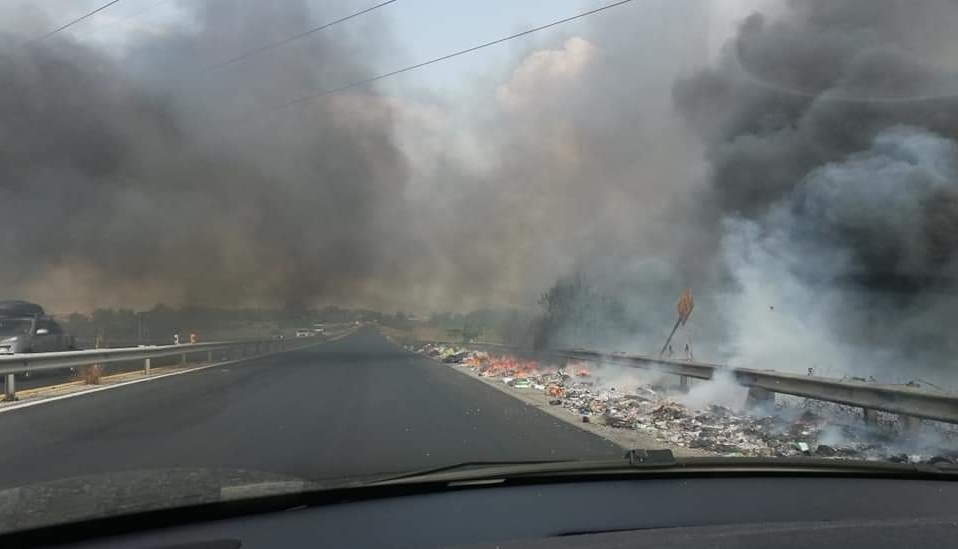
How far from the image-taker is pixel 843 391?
832 centimetres

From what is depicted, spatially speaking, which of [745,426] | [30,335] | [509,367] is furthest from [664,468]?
[509,367]

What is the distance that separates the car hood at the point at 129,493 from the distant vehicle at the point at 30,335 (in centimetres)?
1497

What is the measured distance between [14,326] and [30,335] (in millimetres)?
529

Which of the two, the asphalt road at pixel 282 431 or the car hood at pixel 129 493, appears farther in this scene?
the asphalt road at pixel 282 431

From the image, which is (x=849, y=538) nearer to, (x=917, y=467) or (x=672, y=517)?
(x=672, y=517)

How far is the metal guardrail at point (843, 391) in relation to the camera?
22.8 feet

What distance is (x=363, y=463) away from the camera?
19.6 ft

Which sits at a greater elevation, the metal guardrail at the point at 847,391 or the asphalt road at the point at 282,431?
the metal guardrail at the point at 847,391

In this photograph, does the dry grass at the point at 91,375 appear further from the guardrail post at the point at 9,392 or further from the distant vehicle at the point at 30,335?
the guardrail post at the point at 9,392

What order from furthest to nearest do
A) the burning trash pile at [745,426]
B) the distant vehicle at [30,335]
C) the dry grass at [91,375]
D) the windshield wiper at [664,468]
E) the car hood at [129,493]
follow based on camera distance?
the distant vehicle at [30,335] < the dry grass at [91,375] < the burning trash pile at [745,426] < the windshield wiper at [664,468] < the car hood at [129,493]

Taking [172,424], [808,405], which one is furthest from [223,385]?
[808,405]

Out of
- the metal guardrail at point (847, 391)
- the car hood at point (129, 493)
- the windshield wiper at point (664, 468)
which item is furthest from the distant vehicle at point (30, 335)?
the windshield wiper at point (664, 468)

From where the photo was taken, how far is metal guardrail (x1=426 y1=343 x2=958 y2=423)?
22.8ft

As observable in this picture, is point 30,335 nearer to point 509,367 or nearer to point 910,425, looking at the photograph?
point 509,367
